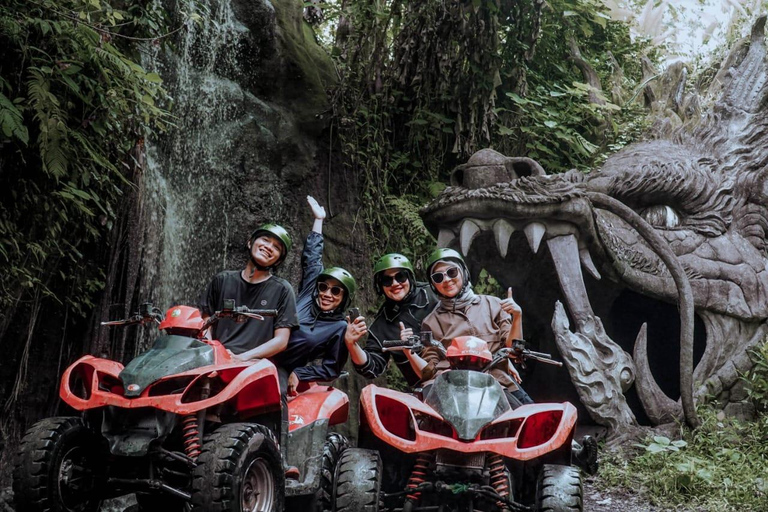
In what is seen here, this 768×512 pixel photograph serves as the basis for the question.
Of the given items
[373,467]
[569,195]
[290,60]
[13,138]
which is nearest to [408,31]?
[290,60]

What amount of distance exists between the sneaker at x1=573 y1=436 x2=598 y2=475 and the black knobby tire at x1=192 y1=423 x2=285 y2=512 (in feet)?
5.16

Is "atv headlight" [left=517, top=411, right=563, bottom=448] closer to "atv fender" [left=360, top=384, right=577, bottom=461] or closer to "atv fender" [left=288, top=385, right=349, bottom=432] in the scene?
"atv fender" [left=360, top=384, right=577, bottom=461]

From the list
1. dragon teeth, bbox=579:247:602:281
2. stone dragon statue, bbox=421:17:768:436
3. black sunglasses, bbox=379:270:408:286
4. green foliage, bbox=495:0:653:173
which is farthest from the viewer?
green foliage, bbox=495:0:653:173

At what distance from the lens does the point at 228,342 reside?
4.64 meters

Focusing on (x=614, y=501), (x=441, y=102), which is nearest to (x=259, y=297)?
(x=614, y=501)

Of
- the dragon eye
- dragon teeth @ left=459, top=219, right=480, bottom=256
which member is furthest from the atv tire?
the dragon eye

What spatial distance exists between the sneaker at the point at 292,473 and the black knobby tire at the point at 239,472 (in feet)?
1.63

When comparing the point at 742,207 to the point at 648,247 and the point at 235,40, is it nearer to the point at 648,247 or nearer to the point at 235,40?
the point at 648,247

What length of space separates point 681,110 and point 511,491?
226 inches

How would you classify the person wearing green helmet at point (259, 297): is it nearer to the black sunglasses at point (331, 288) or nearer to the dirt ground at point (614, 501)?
the black sunglasses at point (331, 288)

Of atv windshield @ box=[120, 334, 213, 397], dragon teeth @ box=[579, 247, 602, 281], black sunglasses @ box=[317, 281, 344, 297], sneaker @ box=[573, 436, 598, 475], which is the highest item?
dragon teeth @ box=[579, 247, 602, 281]

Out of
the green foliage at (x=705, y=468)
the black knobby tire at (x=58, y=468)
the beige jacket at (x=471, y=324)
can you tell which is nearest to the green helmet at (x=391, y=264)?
the beige jacket at (x=471, y=324)

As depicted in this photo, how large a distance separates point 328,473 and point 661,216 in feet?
13.3

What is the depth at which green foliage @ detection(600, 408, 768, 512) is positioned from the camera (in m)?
5.23
